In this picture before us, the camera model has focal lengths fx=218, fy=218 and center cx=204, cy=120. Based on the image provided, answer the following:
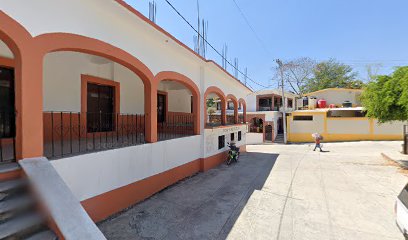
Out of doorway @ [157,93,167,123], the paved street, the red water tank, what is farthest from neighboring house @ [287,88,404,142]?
doorway @ [157,93,167,123]

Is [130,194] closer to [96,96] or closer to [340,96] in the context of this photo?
[96,96]

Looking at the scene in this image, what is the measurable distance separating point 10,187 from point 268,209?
193 inches

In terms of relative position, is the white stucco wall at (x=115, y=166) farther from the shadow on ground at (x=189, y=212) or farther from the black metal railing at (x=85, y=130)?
the shadow on ground at (x=189, y=212)

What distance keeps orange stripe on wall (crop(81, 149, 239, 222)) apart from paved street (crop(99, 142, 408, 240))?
0.70 ft

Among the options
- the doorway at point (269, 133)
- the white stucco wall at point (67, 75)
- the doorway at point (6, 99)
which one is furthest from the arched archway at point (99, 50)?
the doorway at point (269, 133)

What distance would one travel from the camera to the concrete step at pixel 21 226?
7.71ft

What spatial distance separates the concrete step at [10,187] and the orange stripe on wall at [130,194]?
1.46 m

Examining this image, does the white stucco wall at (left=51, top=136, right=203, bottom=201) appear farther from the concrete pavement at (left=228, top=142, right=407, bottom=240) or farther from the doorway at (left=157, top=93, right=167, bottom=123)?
the doorway at (left=157, top=93, right=167, bottom=123)

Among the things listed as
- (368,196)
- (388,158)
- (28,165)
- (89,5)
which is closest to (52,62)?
(89,5)

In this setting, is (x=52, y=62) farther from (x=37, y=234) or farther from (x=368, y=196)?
(x=368, y=196)

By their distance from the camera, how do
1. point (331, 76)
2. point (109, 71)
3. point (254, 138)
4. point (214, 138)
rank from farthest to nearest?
point (331, 76), point (254, 138), point (214, 138), point (109, 71)

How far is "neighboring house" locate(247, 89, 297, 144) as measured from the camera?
23.2 meters

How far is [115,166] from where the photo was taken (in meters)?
4.96

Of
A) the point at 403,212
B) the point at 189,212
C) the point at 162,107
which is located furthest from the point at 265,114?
the point at 403,212
